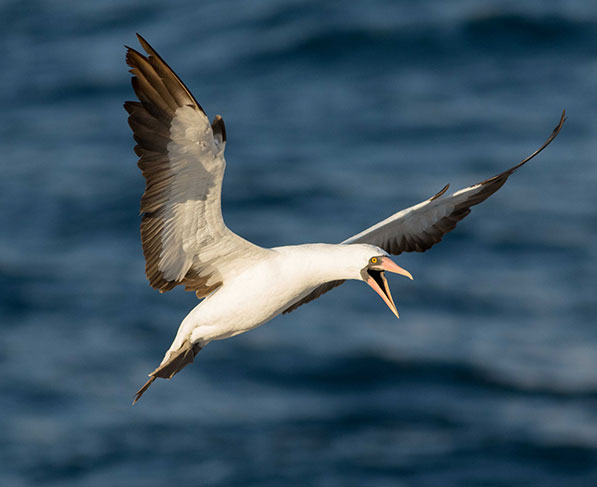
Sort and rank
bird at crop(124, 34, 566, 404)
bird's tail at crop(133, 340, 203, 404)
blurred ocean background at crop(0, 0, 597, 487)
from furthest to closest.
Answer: blurred ocean background at crop(0, 0, 597, 487) → bird's tail at crop(133, 340, 203, 404) → bird at crop(124, 34, 566, 404)

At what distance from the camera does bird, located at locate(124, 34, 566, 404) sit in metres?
10.3

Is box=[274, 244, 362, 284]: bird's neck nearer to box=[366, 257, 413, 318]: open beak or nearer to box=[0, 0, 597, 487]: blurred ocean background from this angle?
box=[366, 257, 413, 318]: open beak

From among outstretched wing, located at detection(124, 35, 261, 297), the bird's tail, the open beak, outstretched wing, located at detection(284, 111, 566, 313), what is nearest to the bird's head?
the open beak

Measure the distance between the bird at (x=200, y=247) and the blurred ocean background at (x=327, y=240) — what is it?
41827mm

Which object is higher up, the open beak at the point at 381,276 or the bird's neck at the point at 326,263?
the bird's neck at the point at 326,263

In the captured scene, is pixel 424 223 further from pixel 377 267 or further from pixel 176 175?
pixel 176 175

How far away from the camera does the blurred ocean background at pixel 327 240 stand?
5534 cm

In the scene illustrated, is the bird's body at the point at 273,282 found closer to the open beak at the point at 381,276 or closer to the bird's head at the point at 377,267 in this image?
the bird's head at the point at 377,267

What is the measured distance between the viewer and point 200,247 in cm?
1176

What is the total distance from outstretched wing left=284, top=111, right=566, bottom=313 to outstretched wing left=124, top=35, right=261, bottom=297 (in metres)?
2.25

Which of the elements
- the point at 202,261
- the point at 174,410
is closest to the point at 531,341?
the point at 174,410

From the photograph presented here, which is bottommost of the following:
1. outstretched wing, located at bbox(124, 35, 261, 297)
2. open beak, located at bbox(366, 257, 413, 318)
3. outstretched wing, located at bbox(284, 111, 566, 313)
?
outstretched wing, located at bbox(284, 111, 566, 313)

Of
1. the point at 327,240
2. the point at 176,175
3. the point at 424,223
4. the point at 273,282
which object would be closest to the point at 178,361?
the point at 273,282

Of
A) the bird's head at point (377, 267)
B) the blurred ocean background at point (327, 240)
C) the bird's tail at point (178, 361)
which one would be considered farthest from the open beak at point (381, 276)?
the blurred ocean background at point (327, 240)
